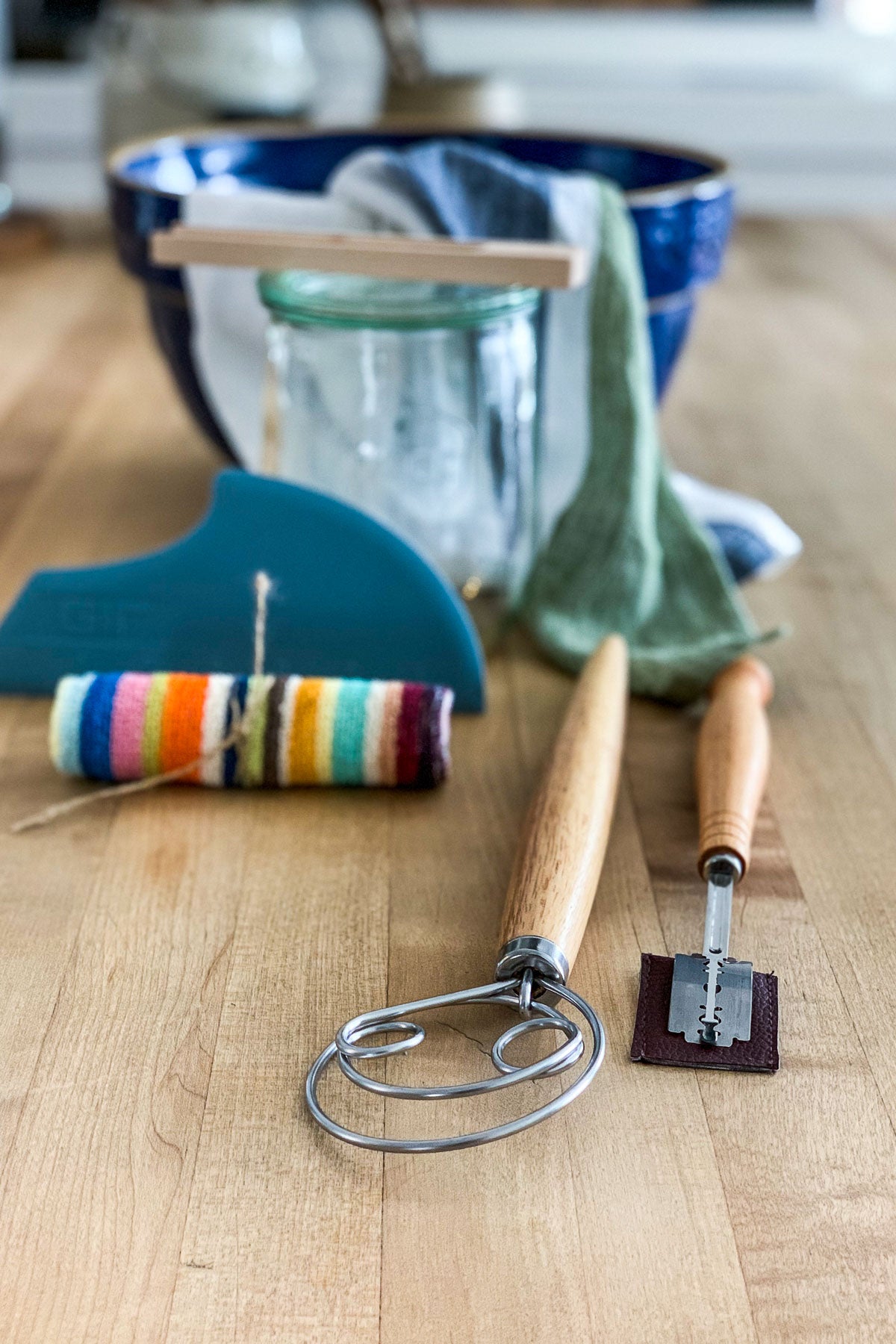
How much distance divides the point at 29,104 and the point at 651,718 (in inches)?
74.1

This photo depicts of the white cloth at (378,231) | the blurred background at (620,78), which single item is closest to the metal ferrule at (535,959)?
the white cloth at (378,231)

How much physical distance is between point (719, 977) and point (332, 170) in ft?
2.29

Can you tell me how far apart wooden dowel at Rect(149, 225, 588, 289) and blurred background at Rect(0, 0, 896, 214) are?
1.51m

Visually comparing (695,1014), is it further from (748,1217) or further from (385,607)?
(385,607)

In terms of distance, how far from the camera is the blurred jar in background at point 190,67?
1615mm

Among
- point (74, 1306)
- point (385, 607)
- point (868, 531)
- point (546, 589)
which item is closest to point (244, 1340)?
point (74, 1306)

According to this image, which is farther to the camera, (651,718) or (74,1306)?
(651,718)

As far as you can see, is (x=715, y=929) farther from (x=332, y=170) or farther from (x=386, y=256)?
Result: (x=332, y=170)

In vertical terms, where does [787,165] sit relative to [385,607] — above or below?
below

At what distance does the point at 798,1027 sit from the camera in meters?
0.44

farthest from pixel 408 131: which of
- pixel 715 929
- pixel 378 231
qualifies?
pixel 715 929

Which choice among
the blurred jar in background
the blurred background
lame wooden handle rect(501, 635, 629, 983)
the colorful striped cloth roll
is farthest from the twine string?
the blurred background

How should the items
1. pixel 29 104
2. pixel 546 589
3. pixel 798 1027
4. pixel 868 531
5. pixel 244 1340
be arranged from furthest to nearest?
pixel 29 104 < pixel 868 531 < pixel 546 589 < pixel 798 1027 < pixel 244 1340

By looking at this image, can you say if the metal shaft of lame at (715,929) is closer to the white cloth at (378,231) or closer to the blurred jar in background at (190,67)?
the white cloth at (378,231)
